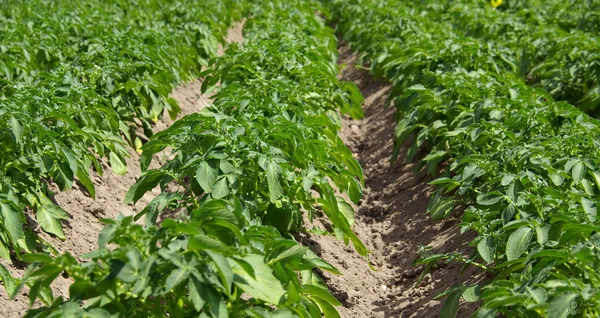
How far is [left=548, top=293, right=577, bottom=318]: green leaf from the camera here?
2475 millimetres

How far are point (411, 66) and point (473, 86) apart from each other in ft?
4.23

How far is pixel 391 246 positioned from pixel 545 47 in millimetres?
3176

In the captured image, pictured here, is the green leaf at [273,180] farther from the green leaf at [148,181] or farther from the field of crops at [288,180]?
the green leaf at [148,181]

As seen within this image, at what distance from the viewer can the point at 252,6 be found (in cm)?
1171

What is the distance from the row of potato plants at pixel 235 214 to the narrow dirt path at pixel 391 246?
1.18 feet

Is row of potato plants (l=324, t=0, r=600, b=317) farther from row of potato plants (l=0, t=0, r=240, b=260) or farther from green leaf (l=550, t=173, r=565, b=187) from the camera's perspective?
row of potato plants (l=0, t=0, r=240, b=260)

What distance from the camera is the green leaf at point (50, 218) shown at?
152 inches

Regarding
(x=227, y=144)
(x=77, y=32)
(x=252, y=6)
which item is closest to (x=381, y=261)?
(x=227, y=144)

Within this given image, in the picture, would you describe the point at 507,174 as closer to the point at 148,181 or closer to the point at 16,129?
the point at 148,181

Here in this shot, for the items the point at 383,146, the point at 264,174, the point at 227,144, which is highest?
the point at 227,144

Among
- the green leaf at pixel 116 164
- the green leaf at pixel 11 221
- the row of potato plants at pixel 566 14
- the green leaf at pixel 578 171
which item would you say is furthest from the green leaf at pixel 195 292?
the row of potato plants at pixel 566 14

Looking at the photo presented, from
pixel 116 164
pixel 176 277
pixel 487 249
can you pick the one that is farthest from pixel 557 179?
pixel 116 164

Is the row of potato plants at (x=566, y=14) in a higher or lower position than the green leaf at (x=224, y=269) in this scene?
lower

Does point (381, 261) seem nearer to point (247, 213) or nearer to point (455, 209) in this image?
point (455, 209)
